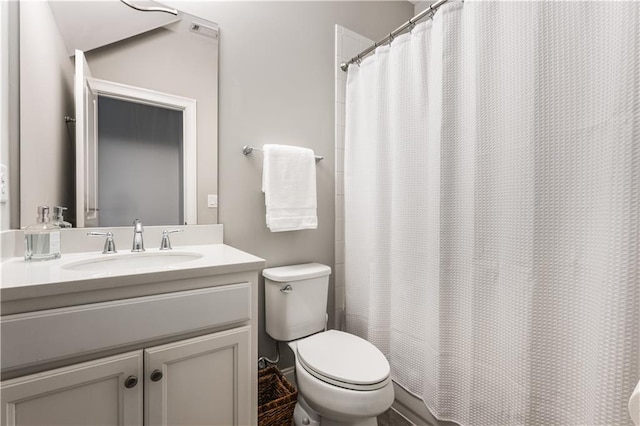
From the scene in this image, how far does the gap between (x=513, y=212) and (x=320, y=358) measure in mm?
917

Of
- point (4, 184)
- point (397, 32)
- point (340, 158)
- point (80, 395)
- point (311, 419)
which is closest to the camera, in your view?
point (80, 395)

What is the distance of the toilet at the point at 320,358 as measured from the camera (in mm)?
1017

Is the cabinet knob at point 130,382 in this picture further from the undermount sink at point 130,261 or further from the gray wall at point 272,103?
the gray wall at point 272,103

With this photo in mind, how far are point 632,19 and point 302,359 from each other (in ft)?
4.93

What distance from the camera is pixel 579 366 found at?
85 centimetres

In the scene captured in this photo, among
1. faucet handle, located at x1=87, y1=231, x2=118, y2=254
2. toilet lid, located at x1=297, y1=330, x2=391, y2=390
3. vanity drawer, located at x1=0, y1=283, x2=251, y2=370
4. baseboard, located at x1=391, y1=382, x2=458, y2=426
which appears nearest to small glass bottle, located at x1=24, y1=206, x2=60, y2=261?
faucet handle, located at x1=87, y1=231, x2=118, y2=254

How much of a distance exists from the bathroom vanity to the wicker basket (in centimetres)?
24

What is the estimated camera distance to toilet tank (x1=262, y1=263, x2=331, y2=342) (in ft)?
4.51

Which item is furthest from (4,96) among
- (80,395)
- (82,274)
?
(80,395)

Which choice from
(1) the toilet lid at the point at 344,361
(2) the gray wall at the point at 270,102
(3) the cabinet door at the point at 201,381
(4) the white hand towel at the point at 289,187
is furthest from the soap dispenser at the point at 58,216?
(1) the toilet lid at the point at 344,361

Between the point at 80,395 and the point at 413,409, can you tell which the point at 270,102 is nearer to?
the point at 80,395

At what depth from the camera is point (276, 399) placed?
1.26m

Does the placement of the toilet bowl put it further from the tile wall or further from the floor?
the tile wall

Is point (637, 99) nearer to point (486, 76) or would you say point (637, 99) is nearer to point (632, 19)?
point (632, 19)
